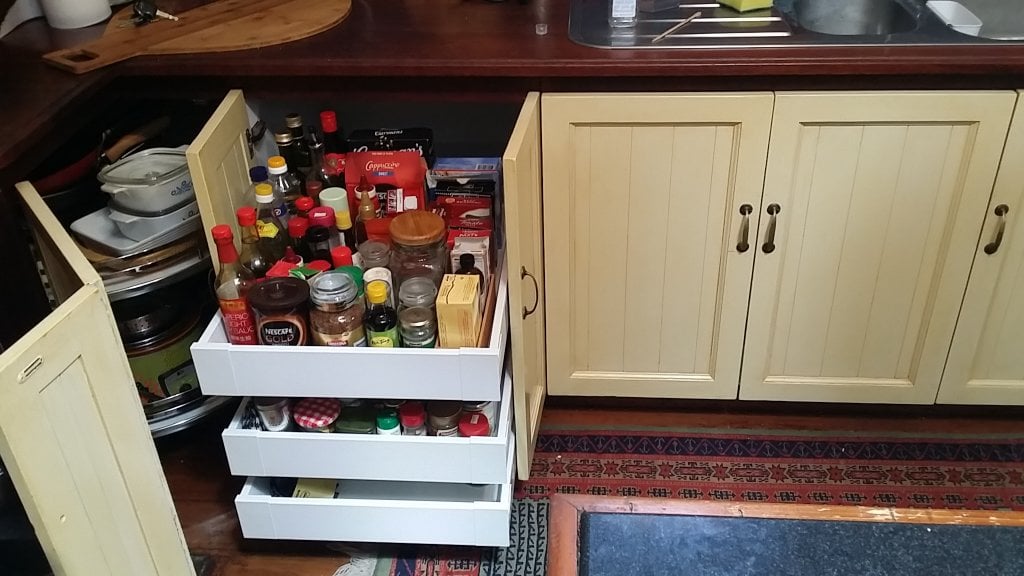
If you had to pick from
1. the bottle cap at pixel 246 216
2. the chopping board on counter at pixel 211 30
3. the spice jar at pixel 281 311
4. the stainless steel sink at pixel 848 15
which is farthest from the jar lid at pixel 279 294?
the stainless steel sink at pixel 848 15

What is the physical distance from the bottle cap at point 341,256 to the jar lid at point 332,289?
5cm

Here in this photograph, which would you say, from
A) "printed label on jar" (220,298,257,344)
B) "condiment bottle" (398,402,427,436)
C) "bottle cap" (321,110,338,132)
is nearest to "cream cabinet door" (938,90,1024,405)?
"condiment bottle" (398,402,427,436)

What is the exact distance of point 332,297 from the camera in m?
1.39

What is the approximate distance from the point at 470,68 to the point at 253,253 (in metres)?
0.49

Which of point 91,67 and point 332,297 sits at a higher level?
point 91,67

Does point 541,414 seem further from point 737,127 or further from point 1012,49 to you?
point 1012,49

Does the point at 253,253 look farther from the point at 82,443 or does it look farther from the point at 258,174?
the point at 82,443

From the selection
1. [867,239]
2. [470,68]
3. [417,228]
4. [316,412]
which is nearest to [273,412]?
[316,412]

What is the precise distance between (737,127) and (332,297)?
0.76 meters

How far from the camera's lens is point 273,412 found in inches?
59.3

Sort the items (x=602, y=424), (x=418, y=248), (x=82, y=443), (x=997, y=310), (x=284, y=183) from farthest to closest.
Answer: (x=602, y=424), (x=997, y=310), (x=284, y=183), (x=418, y=248), (x=82, y=443)

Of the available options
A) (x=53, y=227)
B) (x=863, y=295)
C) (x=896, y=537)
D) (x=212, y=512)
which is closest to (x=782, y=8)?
(x=863, y=295)

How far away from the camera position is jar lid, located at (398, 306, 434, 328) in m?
1.41

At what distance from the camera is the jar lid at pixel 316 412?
59.4 inches
